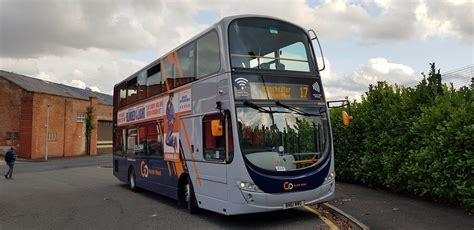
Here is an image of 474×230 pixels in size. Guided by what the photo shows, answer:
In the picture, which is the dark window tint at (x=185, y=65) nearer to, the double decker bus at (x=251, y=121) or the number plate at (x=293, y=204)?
the double decker bus at (x=251, y=121)

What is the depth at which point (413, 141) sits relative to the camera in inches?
399

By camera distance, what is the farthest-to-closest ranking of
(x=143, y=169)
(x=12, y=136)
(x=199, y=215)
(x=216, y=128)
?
(x=12, y=136)
(x=143, y=169)
(x=199, y=215)
(x=216, y=128)

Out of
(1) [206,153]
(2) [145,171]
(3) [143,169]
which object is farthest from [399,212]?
(3) [143,169]

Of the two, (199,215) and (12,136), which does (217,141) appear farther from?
(12,136)

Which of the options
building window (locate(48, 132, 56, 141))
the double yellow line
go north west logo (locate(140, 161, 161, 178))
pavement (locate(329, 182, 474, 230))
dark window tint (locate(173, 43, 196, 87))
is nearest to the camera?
pavement (locate(329, 182, 474, 230))

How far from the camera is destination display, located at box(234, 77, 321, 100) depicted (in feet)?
27.2

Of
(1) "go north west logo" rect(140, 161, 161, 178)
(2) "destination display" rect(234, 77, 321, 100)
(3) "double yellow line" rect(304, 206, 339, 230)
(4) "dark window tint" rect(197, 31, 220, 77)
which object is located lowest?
(3) "double yellow line" rect(304, 206, 339, 230)

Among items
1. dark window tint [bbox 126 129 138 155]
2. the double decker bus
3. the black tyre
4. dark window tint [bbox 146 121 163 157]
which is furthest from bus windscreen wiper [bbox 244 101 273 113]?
the black tyre

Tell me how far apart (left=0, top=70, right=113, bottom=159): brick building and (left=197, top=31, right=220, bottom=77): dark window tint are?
36451 mm

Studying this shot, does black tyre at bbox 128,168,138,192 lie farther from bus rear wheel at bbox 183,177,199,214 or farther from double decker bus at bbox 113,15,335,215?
bus rear wheel at bbox 183,177,199,214

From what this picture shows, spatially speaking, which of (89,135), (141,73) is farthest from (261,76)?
(89,135)

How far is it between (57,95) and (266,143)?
41605 millimetres

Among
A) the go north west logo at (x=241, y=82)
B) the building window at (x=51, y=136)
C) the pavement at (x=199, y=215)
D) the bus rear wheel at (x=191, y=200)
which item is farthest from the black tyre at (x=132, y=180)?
the building window at (x=51, y=136)

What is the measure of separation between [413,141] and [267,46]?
14.4ft
